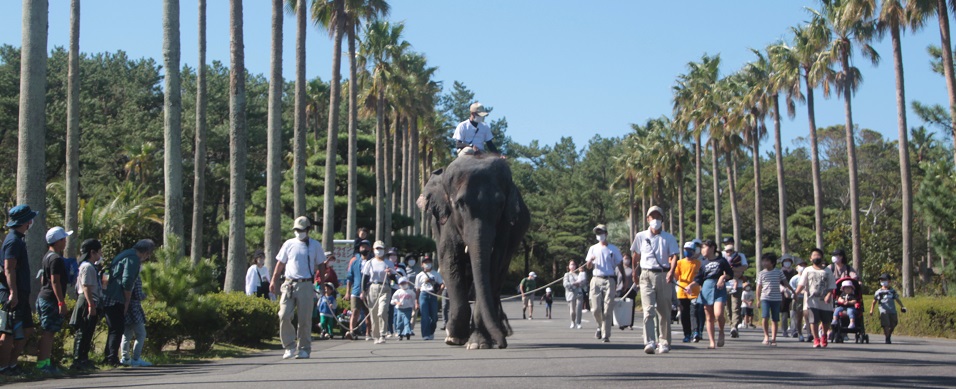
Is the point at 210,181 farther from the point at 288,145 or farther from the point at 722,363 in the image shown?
the point at 722,363

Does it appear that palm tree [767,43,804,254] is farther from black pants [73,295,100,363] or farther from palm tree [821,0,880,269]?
black pants [73,295,100,363]

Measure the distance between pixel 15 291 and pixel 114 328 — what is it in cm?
226

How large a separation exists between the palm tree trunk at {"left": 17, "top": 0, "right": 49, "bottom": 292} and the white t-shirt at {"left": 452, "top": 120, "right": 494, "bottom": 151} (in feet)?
18.5

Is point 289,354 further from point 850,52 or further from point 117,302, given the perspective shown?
point 850,52

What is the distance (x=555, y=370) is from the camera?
10.6 m

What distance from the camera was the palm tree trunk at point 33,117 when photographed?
1447cm

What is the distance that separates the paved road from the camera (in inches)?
384

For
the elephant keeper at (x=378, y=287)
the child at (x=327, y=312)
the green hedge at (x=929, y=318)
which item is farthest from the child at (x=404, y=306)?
the green hedge at (x=929, y=318)

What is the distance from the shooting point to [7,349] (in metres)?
11.1

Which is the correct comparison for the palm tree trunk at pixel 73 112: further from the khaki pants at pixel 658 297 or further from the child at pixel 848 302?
the khaki pants at pixel 658 297

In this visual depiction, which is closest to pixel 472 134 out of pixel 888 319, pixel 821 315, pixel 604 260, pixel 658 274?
pixel 658 274

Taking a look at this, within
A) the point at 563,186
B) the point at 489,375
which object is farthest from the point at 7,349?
the point at 563,186

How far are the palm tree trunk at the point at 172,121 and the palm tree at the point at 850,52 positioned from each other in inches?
981

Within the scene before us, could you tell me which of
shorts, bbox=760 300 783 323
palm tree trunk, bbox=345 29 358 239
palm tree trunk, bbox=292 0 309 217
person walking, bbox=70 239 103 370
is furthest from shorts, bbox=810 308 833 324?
palm tree trunk, bbox=345 29 358 239
